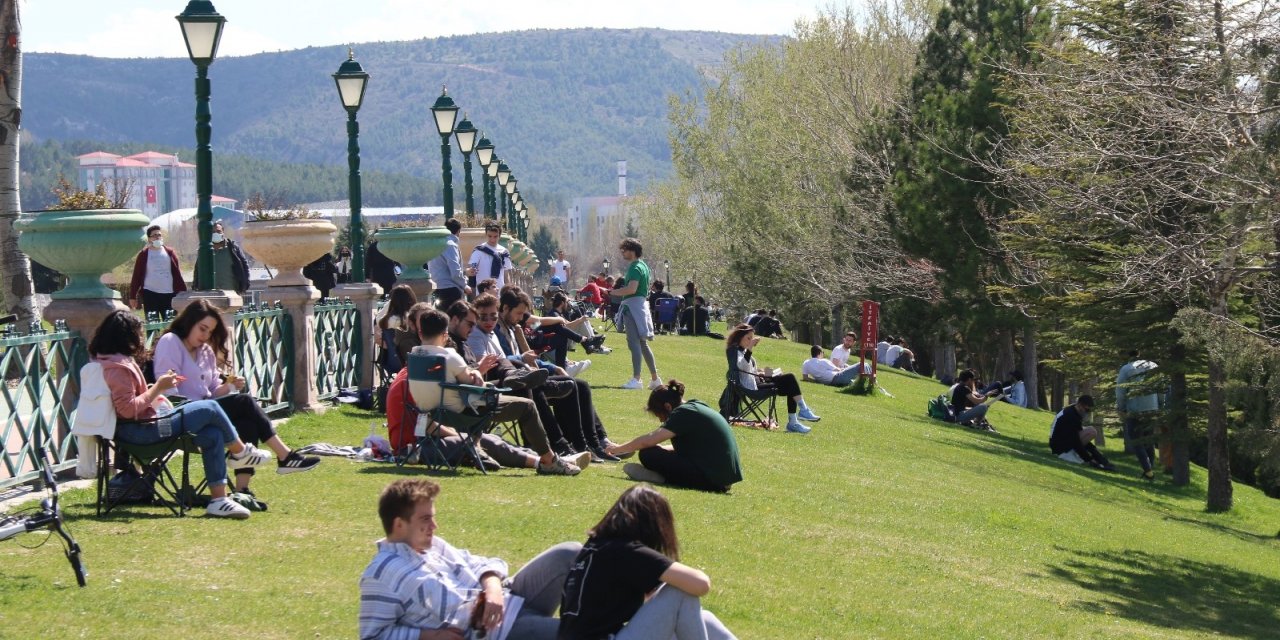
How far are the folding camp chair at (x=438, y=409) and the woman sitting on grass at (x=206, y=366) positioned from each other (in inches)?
61.5

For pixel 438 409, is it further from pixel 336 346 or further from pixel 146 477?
pixel 336 346

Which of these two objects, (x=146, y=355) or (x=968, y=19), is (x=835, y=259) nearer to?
(x=968, y=19)

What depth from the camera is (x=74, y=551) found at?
7.63 m

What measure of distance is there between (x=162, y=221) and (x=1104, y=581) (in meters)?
110

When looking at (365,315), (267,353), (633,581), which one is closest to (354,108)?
(365,315)

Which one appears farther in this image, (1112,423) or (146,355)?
(1112,423)

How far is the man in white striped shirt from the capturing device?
259 inches

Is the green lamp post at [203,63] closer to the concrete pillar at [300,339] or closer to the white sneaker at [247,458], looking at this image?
the concrete pillar at [300,339]

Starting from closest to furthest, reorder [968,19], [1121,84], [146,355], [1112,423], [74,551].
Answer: [74,551] < [146,355] < [1121,84] < [1112,423] < [968,19]

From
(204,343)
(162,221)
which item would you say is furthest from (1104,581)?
(162,221)

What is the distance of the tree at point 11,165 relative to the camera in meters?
17.0

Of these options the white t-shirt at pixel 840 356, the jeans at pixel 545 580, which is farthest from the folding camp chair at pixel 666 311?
the jeans at pixel 545 580

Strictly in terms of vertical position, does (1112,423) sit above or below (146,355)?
below

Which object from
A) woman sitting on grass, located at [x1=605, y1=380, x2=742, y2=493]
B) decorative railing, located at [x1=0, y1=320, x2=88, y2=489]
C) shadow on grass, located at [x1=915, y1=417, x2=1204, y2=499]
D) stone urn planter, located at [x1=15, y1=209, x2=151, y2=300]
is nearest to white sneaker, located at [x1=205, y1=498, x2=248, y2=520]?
decorative railing, located at [x1=0, y1=320, x2=88, y2=489]
